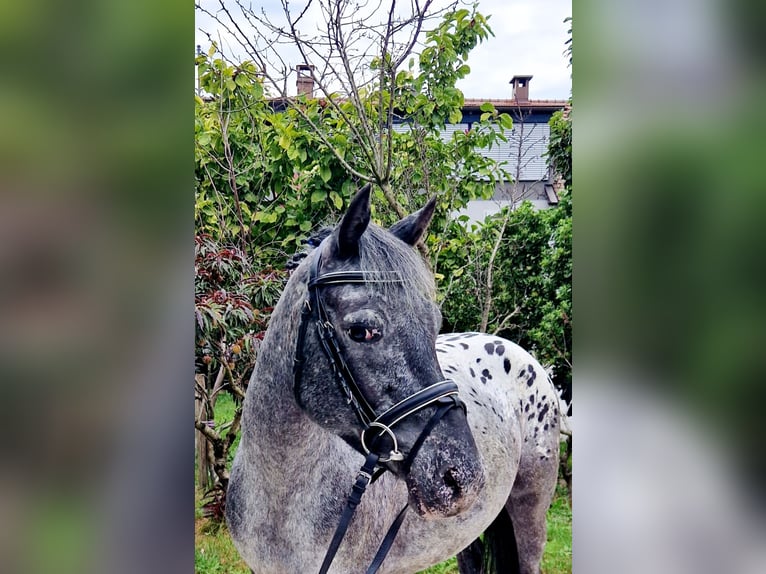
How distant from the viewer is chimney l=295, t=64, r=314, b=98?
2.48m

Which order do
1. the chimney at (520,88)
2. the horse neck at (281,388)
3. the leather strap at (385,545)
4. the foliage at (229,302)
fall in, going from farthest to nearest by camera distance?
the chimney at (520,88) → the foliage at (229,302) → the leather strap at (385,545) → the horse neck at (281,388)

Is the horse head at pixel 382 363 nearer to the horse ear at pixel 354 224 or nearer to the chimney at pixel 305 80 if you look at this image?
the horse ear at pixel 354 224

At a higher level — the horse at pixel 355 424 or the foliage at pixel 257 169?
the foliage at pixel 257 169

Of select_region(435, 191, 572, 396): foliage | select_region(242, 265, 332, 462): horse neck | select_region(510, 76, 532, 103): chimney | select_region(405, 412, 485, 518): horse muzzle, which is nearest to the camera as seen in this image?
select_region(405, 412, 485, 518): horse muzzle

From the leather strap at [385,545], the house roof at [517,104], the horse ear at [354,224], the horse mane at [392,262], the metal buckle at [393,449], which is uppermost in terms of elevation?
the house roof at [517,104]

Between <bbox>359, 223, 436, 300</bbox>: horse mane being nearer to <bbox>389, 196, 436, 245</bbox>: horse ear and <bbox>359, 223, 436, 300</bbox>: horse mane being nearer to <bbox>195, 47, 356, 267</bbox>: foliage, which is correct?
<bbox>389, 196, 436, 245</bbox>: horse ear

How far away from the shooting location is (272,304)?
8.50 feet

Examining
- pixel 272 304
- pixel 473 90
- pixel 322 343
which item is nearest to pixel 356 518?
pixel 322 343

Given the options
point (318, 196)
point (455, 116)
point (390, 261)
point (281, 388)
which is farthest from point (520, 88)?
point (281, 388)

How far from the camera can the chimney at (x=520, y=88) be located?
2.45m

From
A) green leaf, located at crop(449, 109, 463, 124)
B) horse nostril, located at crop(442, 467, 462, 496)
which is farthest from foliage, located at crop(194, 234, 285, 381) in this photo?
horse nostril, located at crop(442, 467, 462, 496)
